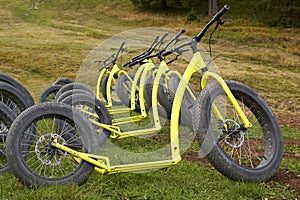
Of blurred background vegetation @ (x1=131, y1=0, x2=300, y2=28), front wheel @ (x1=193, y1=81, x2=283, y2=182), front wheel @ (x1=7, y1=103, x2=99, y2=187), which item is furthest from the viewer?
blurred background vegetation @ (x1=131, y1=0, x2=300, y2=28)

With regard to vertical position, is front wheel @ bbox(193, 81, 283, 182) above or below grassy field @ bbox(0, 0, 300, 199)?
above

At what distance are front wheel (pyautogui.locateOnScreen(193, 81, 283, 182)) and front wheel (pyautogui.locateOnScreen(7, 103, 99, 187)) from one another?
1.07 meters

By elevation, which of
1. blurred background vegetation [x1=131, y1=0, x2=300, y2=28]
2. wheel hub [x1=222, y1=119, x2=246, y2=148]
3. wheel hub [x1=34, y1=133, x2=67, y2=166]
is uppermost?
wheel hub [x1=34, y1=133, x2=67, y2=166]

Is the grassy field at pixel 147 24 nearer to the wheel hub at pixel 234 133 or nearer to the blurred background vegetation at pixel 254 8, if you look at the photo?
the wheel hub at pixel 234 133

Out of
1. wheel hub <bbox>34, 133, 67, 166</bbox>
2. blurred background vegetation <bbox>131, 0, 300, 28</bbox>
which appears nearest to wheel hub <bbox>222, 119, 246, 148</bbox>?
wheel hub <bbox>34, 133, 67, 166</bbox>

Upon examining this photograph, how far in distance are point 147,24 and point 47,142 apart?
3089 cm

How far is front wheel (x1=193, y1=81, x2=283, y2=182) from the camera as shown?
401 cm

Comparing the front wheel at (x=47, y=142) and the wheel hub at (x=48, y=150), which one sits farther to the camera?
the wheel hub at (x=48, y=150)

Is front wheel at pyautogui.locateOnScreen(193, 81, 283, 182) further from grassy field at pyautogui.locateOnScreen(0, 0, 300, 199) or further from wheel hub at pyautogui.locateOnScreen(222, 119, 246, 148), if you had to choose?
grassy field at pyautogui.locateOnScreen(0, 0, 300, 199)

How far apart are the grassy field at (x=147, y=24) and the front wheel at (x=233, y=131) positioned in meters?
0.15

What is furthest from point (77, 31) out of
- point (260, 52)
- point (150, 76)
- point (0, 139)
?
point (0, 139)

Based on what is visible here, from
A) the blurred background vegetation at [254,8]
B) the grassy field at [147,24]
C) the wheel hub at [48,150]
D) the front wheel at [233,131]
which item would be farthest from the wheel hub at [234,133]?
the blurred background vegetation at [254,8]

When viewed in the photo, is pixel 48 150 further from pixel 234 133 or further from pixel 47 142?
pixel 234 133

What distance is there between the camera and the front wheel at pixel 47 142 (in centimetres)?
360
